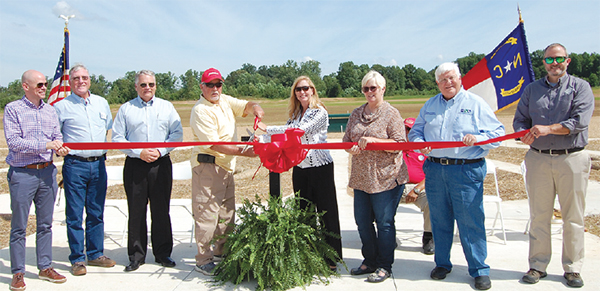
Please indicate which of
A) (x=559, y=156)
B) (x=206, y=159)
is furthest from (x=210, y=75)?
(x=559, y=156)

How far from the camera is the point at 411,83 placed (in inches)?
4053

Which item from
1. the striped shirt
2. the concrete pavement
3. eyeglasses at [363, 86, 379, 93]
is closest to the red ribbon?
eyeglasses at [363, 86, 379, 93]

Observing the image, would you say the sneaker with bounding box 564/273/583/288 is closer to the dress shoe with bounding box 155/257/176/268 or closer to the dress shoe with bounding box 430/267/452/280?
the dress shoe with bounding box 430/267/452/280

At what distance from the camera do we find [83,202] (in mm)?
4457

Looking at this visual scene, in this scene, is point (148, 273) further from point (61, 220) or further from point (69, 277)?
point (61, 220)

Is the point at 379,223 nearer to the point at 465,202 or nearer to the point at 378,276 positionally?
the point at 378,276

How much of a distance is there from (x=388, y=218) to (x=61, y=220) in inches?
204

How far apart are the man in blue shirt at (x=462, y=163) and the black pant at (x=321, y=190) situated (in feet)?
3.16

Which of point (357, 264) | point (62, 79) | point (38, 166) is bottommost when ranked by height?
point (357, 264)

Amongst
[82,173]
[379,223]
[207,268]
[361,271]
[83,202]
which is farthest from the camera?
[83,202]

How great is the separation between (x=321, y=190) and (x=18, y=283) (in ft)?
9.87

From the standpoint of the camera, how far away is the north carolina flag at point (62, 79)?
6.87 m

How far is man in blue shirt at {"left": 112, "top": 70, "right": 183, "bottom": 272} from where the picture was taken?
4.46 meters

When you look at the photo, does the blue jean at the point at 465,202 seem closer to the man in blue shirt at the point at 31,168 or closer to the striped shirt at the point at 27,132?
the man in blue shirt at the point at 31,168
